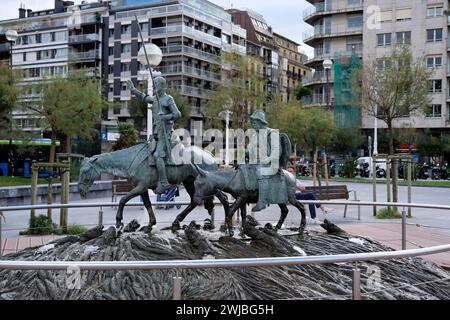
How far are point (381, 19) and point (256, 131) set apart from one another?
174ft

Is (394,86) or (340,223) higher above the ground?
(394,86)

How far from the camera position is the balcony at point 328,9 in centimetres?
6025

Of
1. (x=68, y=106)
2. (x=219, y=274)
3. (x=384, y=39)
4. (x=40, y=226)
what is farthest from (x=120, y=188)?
(x=384, y=39)

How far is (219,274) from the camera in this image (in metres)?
6.98

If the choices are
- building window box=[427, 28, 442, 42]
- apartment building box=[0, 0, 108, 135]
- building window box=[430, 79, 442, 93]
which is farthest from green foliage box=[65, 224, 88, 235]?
apartment building box=[0, 0, 108, 135]

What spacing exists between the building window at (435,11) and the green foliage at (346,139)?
13072 mm

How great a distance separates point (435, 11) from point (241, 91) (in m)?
26.4

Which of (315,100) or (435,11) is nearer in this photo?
(435,11)

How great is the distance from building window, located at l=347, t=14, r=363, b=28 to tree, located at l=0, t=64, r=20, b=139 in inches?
1552

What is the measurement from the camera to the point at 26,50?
7694cm

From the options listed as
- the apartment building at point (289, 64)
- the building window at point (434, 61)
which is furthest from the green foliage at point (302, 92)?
the apartment building at point (289, 64)

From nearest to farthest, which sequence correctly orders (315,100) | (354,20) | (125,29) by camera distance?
(354,20) < (315,100) < (125,29)

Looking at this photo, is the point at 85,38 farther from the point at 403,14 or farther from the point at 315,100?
the point at 403,14

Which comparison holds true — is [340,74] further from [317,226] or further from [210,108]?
[317,226]
